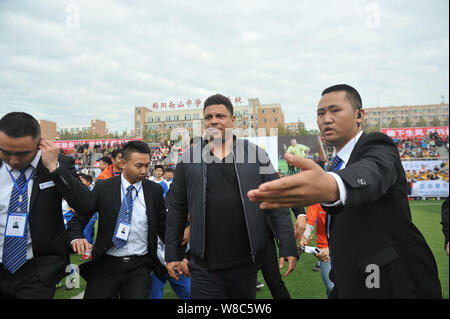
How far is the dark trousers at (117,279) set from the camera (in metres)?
2.76

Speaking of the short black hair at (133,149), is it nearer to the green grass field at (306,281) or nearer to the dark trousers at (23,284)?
the dark trousers at (23,284)

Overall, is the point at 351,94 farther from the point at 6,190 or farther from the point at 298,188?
the point at 6,190

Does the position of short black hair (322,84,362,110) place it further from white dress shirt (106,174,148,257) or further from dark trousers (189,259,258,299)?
white dress shirt (106,174,148,257)

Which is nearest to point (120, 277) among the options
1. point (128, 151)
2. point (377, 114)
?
point (128, 151)

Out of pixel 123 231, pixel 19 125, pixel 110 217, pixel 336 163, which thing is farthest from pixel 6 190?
pixel 336 163

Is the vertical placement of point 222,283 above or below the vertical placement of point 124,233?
below

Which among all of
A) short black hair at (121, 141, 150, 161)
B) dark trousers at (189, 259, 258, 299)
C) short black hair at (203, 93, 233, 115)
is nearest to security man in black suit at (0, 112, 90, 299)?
short black hair at (121, 141, 150, 161)

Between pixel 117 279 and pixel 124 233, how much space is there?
0.46 meters

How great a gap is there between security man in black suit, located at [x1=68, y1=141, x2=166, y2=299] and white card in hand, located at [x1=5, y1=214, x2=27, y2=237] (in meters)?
0.51

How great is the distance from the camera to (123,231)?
2.91 meters

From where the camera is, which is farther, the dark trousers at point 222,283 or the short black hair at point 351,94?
the dark trousers at point 222,283

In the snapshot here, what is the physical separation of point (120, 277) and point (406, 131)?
1083 inches

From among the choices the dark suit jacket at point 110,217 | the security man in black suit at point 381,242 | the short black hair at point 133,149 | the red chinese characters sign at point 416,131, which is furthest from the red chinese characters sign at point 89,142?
the security man in black suit at point 381,242
